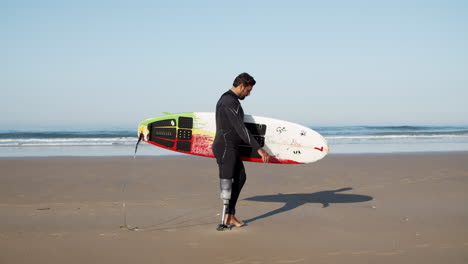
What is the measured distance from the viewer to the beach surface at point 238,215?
11.6 ft

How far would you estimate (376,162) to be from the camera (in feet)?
33.7

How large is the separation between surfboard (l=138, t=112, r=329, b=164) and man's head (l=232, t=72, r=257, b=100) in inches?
38.4

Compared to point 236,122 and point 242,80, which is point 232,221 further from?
point 242,80

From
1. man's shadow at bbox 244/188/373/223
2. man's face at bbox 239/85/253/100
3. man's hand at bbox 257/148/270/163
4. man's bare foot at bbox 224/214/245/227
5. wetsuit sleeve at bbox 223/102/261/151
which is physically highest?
man's face at bbox 239/85/253/100

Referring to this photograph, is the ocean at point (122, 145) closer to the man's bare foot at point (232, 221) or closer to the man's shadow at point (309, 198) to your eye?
the man's shadow at point (309, 198)

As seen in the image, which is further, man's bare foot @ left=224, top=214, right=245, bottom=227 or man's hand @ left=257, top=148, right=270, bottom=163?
man's bare foot @ left=224, top=214, right=245, bottom=227

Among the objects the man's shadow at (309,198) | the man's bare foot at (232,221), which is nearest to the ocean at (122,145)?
the man's shadow at (309,198)

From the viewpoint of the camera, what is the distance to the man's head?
162 inches

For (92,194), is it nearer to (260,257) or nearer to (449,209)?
(260,257)

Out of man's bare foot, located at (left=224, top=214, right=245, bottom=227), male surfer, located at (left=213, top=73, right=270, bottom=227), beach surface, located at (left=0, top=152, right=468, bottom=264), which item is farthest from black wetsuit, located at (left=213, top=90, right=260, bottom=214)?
beach surface, located at (left=0, top=152, right=468, bottom=264)

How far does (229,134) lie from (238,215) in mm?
1269

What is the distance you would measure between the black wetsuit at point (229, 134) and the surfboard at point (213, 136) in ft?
3.28

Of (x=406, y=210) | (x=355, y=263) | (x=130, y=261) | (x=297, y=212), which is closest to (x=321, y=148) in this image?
(x=297, y=212)

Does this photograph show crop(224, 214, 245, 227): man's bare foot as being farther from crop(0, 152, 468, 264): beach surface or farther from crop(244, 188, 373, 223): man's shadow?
crop(244, 188, 373, 223): man's shadow
